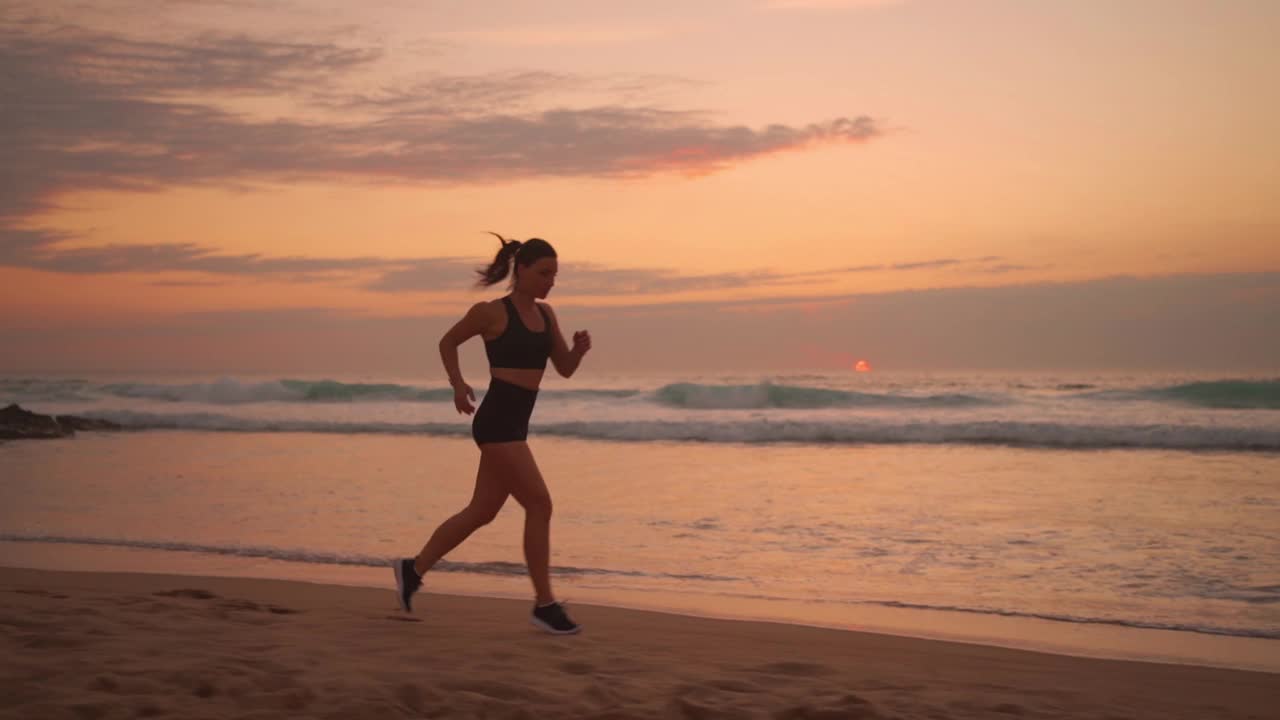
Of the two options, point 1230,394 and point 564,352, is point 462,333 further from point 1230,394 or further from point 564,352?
point 1230,394

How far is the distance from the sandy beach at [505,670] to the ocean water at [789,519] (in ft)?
2.15

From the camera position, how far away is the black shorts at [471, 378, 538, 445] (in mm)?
5273

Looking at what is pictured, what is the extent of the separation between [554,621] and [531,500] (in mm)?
598

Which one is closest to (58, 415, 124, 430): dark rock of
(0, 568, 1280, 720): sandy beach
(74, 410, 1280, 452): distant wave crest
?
(74, 410, 1280, 452): distant wave crest

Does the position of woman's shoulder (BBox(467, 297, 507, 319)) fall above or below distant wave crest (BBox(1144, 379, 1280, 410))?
above

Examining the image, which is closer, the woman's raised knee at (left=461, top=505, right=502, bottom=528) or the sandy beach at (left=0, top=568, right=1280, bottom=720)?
the sandy beach at (left=0, top=568, right=1280, bottom=720)

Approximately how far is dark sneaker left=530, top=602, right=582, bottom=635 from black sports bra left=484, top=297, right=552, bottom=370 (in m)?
1.18

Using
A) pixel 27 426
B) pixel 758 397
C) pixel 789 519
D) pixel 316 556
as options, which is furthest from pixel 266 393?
pixel 316 556

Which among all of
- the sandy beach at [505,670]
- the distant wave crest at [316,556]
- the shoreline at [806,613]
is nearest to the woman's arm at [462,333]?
the sandy beach at [505,670]

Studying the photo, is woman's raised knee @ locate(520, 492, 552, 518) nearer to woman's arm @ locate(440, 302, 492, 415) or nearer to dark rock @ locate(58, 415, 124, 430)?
woman's arm @ locate(440, 302, 492, 415)

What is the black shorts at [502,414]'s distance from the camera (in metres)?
5.27

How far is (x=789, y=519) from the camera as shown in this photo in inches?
377

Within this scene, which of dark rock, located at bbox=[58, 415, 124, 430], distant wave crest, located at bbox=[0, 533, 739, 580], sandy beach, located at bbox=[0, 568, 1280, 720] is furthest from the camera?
dark rock, located at bbox=[58, 415, 124, 430]

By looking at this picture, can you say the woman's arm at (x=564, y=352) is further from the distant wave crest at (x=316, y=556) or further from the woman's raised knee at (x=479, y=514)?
the distant wave crest at (x=316, y=556)
